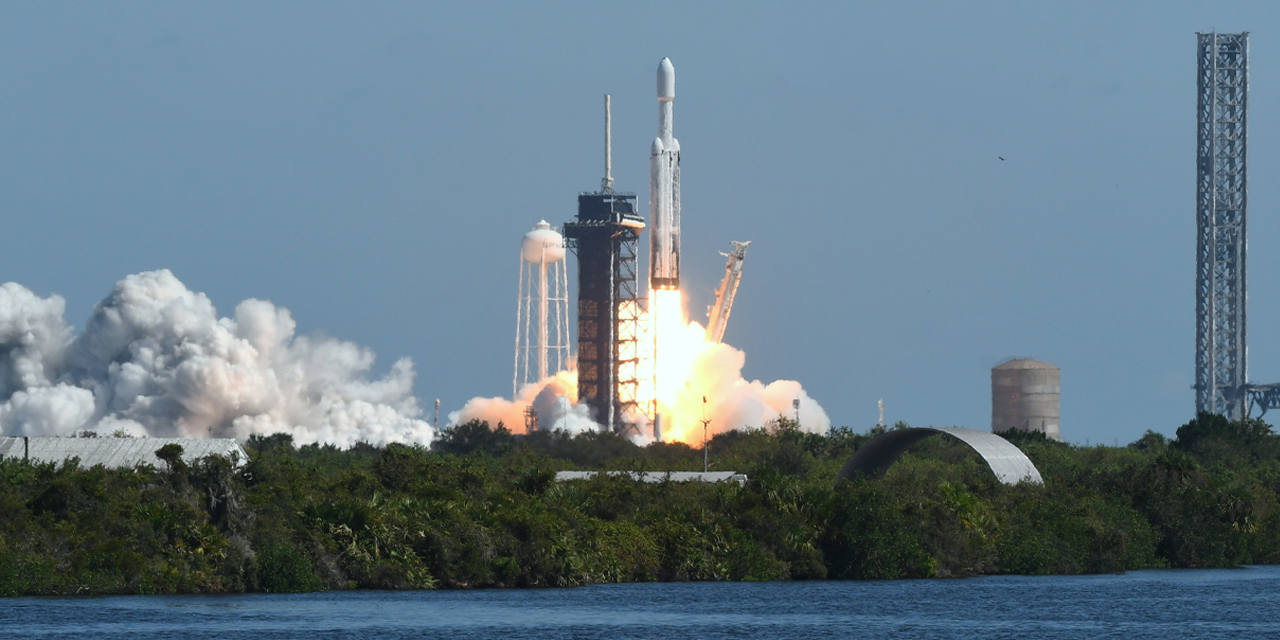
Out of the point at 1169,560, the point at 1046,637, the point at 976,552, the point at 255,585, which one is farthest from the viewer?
the point at 1169,560

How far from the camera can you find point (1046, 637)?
6244 cm

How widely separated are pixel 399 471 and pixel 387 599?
18865mm

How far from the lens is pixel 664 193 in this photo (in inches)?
6299

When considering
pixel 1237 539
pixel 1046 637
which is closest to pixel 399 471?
pixel 1046 637

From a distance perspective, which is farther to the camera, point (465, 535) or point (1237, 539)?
point (1237, 539)

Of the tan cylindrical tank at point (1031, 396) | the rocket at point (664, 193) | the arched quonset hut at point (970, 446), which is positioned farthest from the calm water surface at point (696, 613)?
the tan cylindrical tank at point (1031, 396)

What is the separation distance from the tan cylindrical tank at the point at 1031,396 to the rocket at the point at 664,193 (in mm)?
39347

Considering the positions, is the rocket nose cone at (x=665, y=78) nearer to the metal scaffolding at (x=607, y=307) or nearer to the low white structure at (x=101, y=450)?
the metal scaffolding at (x=607, y=307)

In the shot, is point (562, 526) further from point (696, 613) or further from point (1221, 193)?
point (1221, 193)

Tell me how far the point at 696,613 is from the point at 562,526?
999 centimetres

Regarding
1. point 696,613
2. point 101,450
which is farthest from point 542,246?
point 696,613

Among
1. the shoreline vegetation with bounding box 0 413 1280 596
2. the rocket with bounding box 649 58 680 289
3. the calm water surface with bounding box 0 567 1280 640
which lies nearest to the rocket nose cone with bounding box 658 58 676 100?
the rocket with bounding box 649 58 680 289

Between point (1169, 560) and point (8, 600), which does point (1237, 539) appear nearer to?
point (1169, 560)

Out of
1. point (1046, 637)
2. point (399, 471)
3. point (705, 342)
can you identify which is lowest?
point (1046, 637)
